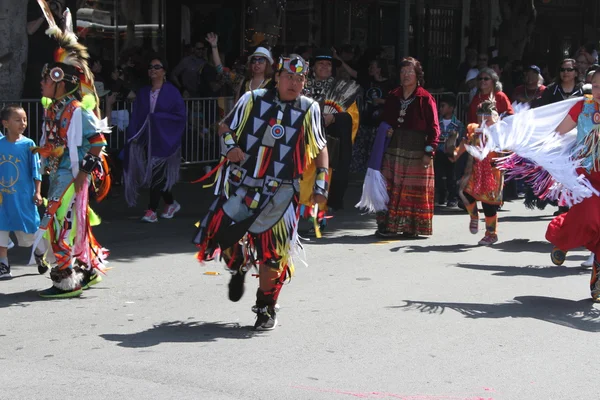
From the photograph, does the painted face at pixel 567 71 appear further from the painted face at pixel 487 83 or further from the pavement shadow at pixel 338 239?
the pavement shadow at pixel 338 239

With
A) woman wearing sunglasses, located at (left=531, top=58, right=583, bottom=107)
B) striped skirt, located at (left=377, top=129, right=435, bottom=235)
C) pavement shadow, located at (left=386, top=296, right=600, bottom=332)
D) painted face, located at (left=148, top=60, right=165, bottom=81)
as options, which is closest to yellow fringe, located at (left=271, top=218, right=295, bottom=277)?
pavement shadow, located at (left=386, top=296, right=600, bottom=332)

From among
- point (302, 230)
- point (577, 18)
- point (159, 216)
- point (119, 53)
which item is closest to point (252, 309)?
point (302, 230)

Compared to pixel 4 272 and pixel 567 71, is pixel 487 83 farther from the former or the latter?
pixel 4 272

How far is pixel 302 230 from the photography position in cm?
1192

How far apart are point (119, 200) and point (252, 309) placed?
705cm

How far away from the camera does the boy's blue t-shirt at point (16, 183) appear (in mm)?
9016

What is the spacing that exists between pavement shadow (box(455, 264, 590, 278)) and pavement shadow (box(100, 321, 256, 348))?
10.8 ft

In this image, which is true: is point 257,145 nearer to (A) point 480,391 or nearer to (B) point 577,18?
(A) point 480,391

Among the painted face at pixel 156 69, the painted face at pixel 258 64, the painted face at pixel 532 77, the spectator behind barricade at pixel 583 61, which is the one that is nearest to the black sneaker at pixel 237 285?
the painted face at pixel 258 64

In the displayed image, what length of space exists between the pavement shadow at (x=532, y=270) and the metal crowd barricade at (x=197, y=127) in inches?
224

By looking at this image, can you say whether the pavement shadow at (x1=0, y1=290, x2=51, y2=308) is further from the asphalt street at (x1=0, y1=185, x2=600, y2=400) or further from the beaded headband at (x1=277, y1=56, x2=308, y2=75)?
the beaded headband at (x1=277, y1=56, x2=308, y2=75)

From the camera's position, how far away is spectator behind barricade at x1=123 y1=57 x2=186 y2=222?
12516mm

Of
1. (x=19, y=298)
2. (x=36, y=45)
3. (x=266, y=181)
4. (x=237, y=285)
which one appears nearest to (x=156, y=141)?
(x=36, y=45)

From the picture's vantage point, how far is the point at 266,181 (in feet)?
23.8
